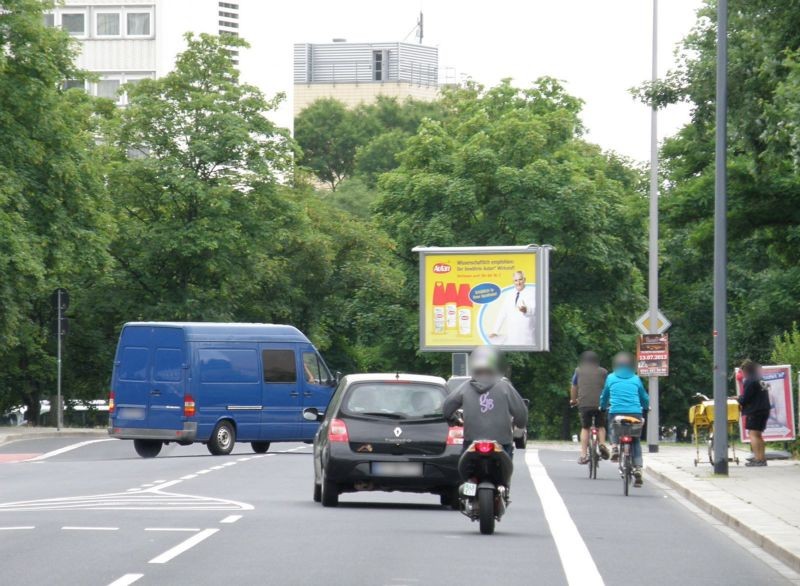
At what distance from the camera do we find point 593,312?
196 feet

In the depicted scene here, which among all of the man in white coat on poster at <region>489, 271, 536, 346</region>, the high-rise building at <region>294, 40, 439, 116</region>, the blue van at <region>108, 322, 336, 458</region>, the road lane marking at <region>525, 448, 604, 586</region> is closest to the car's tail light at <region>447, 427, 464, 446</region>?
the road lane marking at <region>525, 448, 604, 586</region>

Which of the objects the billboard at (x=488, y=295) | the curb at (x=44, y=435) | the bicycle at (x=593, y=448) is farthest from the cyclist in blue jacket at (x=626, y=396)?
the billboard at (x=488, y=295)

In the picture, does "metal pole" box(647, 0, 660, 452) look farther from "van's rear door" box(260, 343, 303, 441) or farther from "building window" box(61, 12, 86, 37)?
"building window" box(61, 12, 86, 37)

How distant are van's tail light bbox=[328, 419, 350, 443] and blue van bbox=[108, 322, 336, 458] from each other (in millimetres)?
14802

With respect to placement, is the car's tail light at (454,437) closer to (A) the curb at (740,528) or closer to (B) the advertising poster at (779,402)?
(A) the curb at (740,528)

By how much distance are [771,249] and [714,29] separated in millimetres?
4527

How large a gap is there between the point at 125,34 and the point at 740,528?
79463 mm

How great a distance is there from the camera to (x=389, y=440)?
63.8 ft

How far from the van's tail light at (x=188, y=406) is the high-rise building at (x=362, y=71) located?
12559cm

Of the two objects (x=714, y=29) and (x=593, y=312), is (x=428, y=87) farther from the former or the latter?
(x=714, y=29)

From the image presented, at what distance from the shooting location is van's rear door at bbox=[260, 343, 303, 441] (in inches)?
1401

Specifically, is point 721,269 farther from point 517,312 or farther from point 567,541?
point 517,312

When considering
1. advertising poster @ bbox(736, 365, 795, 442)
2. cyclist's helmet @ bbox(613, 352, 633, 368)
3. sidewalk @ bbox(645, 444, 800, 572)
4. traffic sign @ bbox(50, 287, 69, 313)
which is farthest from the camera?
traffic sign @ bbox(50, 287, 69, 313)

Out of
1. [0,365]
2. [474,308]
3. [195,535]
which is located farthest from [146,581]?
[0,365]
